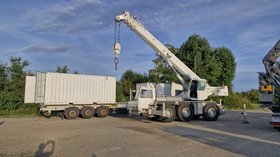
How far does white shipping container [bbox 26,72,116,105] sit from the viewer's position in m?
22.1

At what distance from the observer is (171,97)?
67.6 ft

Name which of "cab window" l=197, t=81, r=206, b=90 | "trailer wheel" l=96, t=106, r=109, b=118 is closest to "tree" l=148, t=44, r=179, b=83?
"trailer wheel" l=96, t=106, r=109, b=118

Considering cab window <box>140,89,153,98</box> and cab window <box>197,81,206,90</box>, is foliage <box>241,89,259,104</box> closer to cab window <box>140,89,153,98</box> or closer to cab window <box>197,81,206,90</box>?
cab window <box>197,81,206,90</box>

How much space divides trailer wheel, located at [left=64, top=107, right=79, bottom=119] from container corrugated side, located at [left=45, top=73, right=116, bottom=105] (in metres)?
0.61

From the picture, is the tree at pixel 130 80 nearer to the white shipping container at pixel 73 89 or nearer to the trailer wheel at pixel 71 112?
the white shipping container at pixel 73 89

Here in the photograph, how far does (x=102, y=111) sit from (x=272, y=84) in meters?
14.0

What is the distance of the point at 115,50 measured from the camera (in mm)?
19156

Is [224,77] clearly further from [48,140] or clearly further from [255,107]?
[48,140]

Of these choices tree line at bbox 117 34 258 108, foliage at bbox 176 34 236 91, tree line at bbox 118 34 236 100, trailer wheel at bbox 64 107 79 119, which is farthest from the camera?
foliage at bbox 176 34 236 91

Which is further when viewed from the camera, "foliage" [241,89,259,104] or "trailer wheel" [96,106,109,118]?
"foliage" [241,89,259,104]

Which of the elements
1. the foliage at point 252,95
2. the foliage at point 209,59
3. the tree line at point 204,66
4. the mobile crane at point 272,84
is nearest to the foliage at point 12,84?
the tree line at point 204,66

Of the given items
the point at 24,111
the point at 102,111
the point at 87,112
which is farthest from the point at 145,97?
the point at 24,111

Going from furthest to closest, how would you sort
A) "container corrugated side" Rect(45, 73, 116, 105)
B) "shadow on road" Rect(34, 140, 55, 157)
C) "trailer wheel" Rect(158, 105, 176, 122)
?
"container corrugated side" Rect(45, 73, 116, 105), "trailer wheel" Rect(158, 105, 176, 122), "shadow on road" Rect(34, 140, 55, 157)

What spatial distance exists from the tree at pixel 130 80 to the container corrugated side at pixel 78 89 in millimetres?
13148
